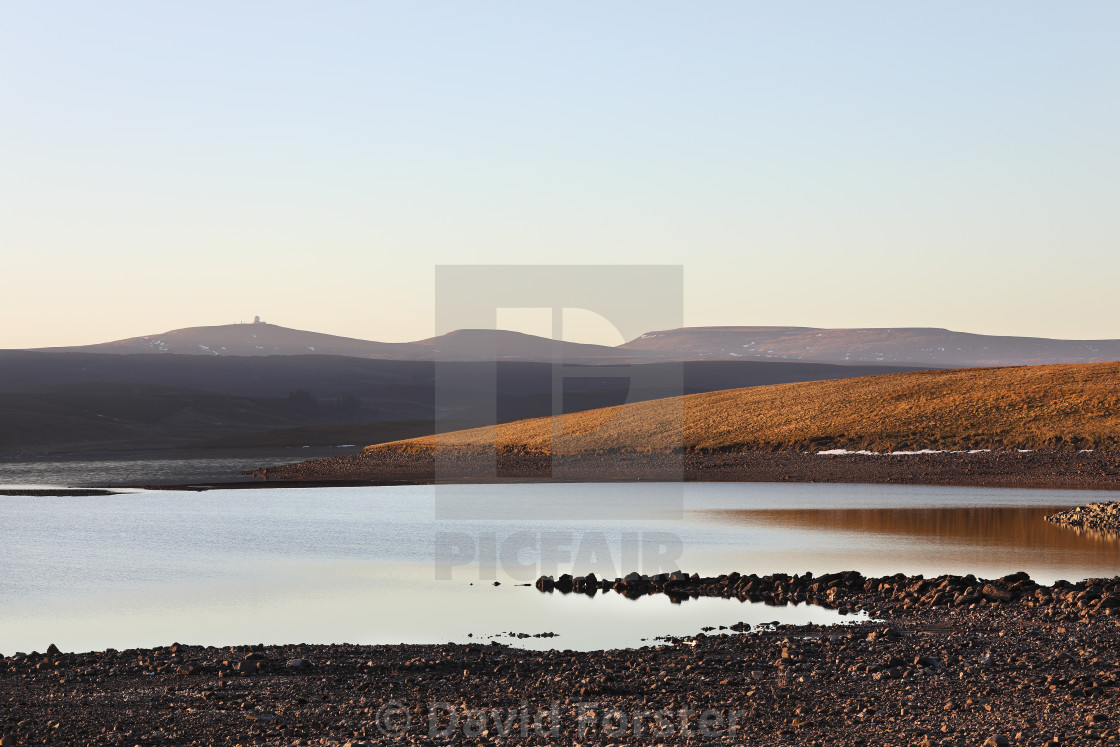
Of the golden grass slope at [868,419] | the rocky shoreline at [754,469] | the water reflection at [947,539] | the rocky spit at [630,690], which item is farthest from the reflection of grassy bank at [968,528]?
the golden grass slope at [868,419]

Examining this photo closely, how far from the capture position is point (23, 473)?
59.3 meters

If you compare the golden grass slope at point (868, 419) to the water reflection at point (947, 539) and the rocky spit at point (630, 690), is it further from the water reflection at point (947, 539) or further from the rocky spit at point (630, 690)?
the rocky spit at point (630, 690)

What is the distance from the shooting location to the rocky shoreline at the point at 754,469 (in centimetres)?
4156

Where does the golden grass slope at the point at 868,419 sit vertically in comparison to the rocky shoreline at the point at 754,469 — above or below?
above

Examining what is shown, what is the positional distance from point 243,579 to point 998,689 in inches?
537

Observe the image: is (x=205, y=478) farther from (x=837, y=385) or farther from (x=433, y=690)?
(x=433, y=690)

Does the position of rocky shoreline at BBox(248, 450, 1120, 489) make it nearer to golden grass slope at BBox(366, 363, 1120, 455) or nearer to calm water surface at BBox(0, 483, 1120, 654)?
golden grass slope at BBox(366, 363, 1120, 455)

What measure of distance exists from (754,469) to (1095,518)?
21364mm

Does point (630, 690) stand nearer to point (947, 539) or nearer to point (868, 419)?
point (947, 539)

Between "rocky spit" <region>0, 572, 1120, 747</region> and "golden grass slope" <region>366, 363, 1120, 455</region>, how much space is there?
36.9m

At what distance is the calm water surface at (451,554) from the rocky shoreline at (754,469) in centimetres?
455

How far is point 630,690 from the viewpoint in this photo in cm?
1092

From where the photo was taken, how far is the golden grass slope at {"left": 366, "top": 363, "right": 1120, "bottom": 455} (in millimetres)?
50156

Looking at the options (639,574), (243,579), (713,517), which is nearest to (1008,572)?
(639,574)
